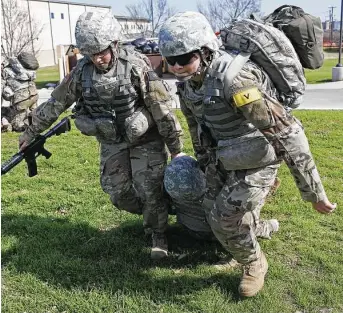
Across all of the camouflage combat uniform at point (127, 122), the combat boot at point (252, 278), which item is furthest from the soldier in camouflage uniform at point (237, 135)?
the camouflage combat uniform at point (127, 122)

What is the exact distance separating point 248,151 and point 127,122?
1084 mm

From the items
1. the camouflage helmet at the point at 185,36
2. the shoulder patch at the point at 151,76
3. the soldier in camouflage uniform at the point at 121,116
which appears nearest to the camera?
the camouflage helmet at the point at 185,36

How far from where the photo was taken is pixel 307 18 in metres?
3.18

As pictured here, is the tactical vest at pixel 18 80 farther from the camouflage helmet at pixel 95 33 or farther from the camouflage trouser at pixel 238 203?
the camouflage trouser at pixel 238 203

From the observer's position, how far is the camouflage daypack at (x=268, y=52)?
2721 millimetres

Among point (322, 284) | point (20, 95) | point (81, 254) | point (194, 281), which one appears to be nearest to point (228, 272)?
point (194, 281)

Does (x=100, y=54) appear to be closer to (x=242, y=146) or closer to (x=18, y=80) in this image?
(x=242, y=146)

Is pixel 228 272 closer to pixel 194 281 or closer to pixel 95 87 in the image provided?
pixel 194 281

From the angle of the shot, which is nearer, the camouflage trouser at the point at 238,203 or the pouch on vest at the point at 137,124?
the camouflage trouser at the point at 238,203

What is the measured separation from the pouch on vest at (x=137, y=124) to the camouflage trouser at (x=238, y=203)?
0.62 metres

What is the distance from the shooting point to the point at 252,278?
3.12m

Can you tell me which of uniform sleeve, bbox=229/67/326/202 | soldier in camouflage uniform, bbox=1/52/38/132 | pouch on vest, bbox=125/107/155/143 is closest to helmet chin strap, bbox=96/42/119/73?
pouch on vest, bbox=125/107/155/143

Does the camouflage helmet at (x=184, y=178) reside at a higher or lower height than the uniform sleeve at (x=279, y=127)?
lower

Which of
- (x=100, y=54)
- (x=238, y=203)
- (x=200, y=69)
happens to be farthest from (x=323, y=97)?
(x=200, y=69)
